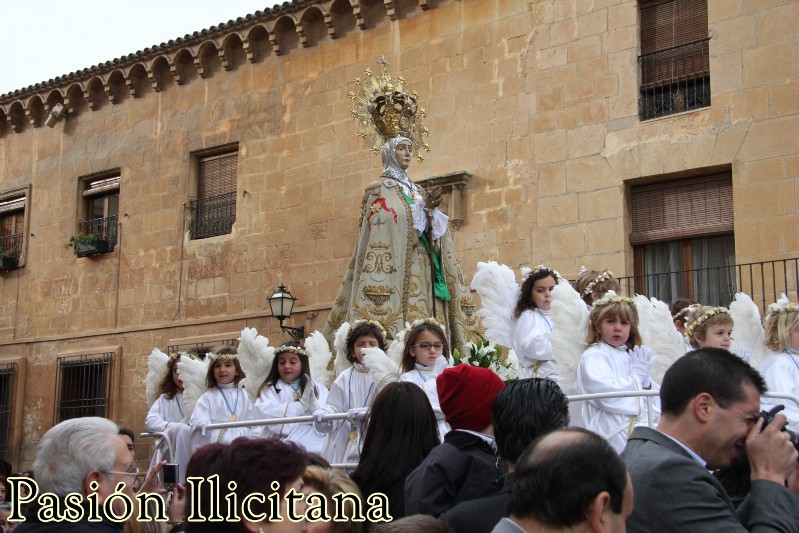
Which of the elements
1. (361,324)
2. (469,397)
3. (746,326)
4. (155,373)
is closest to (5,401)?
(155,373)

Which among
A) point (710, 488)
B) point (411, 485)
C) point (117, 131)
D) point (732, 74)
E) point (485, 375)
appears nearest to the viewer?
point (710, 488)

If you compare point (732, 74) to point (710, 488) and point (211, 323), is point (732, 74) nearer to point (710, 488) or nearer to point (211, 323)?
point (211, 323)

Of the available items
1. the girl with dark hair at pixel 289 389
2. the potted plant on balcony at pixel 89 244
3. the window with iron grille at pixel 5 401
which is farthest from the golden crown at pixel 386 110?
the window with iron grille at pixel 5 401

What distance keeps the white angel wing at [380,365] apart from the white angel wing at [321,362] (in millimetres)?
1860

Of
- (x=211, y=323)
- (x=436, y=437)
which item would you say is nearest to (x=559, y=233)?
(x=211, y=323)

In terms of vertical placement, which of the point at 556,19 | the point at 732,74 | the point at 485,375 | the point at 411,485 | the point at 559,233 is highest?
the point at 556,19

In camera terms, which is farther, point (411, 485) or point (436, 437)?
point (436, 437)

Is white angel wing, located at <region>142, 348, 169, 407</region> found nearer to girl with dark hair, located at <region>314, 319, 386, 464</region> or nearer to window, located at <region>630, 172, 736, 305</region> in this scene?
girl with dark hair, located at <region>314, 319, 386, 464</region>

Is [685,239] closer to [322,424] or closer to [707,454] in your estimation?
[322,424]

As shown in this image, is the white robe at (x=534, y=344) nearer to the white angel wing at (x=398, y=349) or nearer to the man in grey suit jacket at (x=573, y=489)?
the white angel wing at (x=398, y=349)

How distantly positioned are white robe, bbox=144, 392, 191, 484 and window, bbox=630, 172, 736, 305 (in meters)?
6.55

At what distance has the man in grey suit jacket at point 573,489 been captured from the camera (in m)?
2.64

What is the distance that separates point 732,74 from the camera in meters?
13.0

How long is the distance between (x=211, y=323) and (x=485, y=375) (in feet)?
45.6
